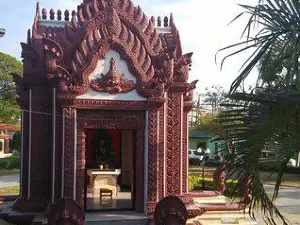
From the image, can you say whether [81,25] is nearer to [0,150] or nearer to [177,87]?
[177,87]

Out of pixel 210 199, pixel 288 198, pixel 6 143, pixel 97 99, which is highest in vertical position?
pixel 97 99

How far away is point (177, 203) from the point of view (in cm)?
823

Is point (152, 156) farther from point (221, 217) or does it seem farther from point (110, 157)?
point (110, 157)

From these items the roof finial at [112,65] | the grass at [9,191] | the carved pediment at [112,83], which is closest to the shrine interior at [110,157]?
the carved pediment at [112,83]

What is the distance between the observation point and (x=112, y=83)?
30.2 ft

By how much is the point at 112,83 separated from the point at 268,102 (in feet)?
18.3

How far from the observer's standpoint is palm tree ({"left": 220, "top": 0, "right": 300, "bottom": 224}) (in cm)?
375

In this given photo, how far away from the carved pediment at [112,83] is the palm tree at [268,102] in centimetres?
521

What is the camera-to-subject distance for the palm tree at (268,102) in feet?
12.3

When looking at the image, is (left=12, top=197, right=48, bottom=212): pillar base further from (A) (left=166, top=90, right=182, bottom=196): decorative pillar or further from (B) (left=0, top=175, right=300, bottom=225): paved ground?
(B) (left=0, top=175, right=300, bottom=225): paved ground

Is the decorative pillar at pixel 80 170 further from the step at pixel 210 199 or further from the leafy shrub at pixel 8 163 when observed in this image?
the leafy shrub at pixel 8 163

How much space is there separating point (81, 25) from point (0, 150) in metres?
42.4

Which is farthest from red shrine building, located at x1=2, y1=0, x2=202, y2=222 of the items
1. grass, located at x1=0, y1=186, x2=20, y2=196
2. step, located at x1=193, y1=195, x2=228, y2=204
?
grass, located at x1=0, y1=186, x2=20, y2=196

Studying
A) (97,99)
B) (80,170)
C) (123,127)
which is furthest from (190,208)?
(97,99)
